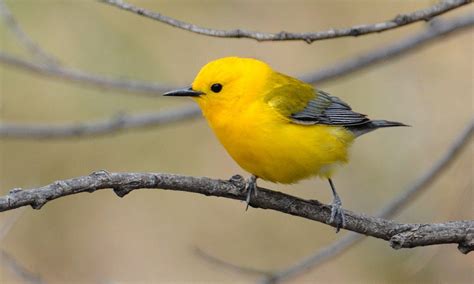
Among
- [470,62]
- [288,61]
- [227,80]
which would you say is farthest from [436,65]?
[227,80]

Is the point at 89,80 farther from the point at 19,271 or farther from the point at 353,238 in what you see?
the point at 353,238

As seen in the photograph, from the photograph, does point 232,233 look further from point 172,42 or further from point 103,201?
point 172,42

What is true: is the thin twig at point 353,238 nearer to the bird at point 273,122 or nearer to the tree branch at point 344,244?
the tree branch at point 344,244

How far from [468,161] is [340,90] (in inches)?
94.6

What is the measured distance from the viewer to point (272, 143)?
17.3 ft

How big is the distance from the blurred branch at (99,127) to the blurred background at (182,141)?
2116 mm

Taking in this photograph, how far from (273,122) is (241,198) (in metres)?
1.27

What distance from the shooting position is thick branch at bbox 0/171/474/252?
11.2 ft

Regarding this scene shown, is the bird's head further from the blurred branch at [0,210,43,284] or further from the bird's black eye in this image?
the blurred branch at [0,210,43,284]

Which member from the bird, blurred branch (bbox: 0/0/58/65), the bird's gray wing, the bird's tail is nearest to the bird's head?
the bird

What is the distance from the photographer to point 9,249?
8719 millimetres

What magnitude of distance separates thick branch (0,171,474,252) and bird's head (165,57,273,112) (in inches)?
42.9

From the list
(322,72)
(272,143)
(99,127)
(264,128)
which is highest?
(322,72)

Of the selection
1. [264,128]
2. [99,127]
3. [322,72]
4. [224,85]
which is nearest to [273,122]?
[264,128]
